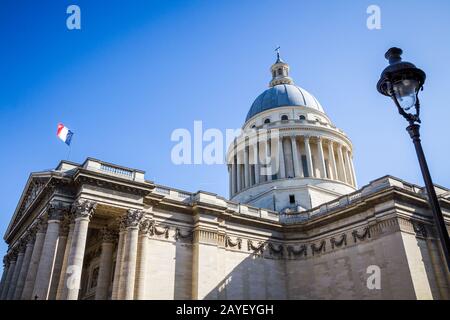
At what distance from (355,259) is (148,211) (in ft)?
57.5

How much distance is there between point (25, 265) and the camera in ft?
92.8

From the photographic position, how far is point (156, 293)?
89.1 ft

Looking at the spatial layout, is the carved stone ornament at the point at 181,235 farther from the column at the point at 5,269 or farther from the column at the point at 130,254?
the column at the point at 5,269

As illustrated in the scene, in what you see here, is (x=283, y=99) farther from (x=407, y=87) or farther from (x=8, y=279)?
(x=407, y=87)

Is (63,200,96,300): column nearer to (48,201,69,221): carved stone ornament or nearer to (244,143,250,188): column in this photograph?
(48,201,69,221): carved stone ornament

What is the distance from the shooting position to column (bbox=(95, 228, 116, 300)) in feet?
92.4

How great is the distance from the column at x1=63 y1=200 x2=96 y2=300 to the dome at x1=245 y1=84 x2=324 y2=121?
32878 mm

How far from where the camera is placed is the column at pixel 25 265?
27.3 metres

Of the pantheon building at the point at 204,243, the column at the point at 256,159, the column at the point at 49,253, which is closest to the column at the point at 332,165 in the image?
the pantheon building at the point at 204,243

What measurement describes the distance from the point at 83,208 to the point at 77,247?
264 centimetres

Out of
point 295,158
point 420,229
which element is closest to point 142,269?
point 420,229

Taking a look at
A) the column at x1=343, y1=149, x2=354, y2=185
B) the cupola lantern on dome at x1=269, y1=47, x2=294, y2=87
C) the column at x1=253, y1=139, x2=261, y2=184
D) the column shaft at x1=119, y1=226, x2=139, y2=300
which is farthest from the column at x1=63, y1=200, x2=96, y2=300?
the cupola lantern on dome at x1=269, y1=47, x2=294, y2=87
